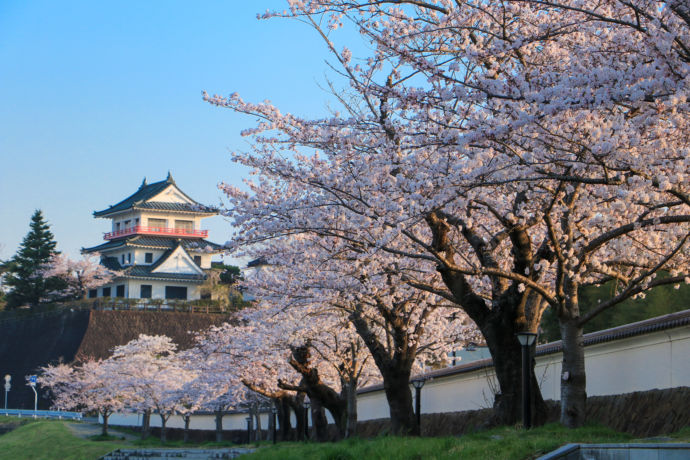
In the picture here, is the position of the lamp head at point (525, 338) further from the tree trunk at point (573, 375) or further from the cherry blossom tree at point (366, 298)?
the cherry blossom tree at point (366, 298)

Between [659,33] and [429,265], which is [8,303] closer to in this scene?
[429,265]

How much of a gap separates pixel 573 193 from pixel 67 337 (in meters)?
48.4

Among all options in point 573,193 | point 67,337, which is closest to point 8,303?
point 67,337

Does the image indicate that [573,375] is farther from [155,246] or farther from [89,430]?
[155,246]

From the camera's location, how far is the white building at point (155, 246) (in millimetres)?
60344

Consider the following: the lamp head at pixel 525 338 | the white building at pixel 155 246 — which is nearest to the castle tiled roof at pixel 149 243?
the white building at pixel 155 246

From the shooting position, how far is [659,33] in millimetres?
6473

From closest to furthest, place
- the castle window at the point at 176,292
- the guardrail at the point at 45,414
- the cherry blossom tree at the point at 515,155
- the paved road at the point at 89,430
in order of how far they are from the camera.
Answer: the cherry blossom tree at the point at 515,155 < the paved road at the point at 89,430 < the guardrail at the point at 45,414 < the castle window at the point at 176,292

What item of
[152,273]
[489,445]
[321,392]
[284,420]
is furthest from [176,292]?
[489,445]

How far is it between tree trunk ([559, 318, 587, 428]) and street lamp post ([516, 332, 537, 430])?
1.50ft

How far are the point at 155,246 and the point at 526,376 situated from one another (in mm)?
54020

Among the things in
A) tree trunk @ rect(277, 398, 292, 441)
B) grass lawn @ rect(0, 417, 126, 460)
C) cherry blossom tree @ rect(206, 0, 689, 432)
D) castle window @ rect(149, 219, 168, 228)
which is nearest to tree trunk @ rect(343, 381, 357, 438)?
cherry blossom tree @ rect(206, 0, 689, 432)

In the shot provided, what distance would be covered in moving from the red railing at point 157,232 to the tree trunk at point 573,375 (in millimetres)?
55148

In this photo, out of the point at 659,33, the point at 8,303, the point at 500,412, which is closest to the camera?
the point at 659,33
